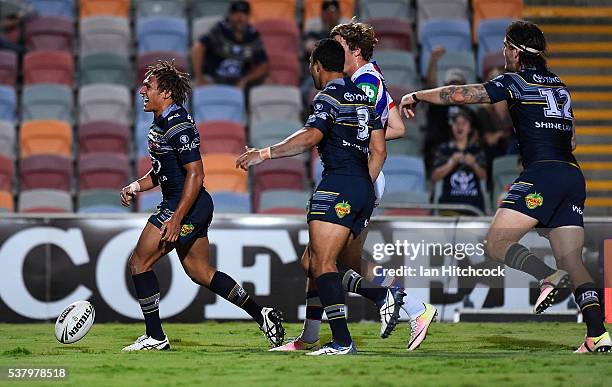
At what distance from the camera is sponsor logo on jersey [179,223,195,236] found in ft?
26.7

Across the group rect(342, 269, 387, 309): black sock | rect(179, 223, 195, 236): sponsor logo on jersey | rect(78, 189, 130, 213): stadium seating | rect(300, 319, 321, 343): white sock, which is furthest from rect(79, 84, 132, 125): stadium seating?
rect(342, 269, 387, 309): black sock

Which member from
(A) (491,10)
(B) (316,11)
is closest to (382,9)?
(B) (316,11)

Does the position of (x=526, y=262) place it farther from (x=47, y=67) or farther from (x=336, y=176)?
(x=47, y=67)

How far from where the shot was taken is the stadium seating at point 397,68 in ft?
50.2

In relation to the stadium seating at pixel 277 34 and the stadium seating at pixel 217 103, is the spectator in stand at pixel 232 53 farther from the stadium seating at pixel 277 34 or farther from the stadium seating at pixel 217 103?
the stadium seating at pixel 277 34

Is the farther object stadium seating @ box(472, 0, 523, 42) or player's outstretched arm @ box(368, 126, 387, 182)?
stadium seating @ box(472, 0, 523, 42)

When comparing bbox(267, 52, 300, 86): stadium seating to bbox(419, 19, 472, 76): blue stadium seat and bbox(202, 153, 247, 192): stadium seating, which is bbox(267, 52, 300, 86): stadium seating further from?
bbox(202, 153, 247, 192): stadium seating

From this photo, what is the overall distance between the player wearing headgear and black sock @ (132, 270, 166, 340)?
2.82ft

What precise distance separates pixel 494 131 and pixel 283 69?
9.95ft

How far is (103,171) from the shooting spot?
14008 millimetres

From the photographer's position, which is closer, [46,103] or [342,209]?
[342,209]

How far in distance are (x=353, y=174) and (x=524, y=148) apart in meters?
1.23

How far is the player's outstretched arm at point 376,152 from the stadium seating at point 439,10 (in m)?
8.89

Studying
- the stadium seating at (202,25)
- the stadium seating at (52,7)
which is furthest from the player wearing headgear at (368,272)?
the stadium seating at (52,7)
